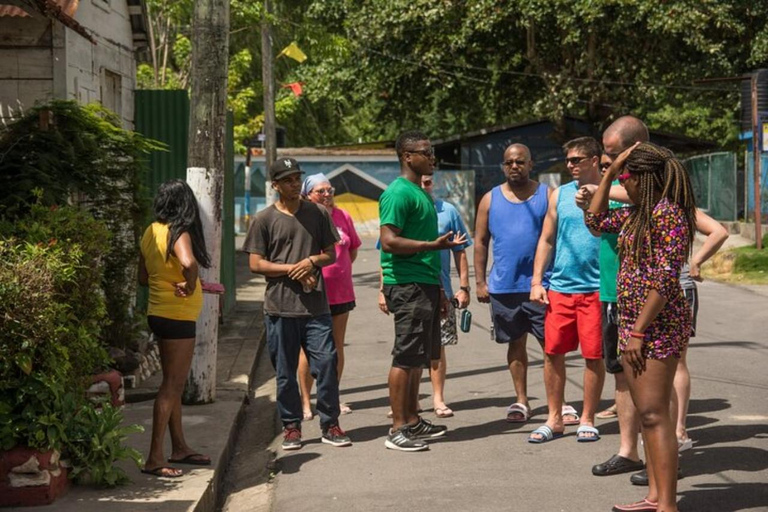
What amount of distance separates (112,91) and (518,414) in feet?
22.3

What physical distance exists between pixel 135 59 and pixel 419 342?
313 inches

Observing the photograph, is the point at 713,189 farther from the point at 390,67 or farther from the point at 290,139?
the point at 290,139

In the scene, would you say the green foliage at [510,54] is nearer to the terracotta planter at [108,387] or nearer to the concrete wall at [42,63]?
the concrete wall at [42,63]

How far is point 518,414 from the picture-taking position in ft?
27.1

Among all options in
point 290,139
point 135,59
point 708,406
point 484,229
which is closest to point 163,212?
point 484,229

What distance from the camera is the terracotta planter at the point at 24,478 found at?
18.4 feet

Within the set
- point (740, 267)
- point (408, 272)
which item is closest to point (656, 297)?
point (408, 272)

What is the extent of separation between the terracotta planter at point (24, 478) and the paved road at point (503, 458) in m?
1.31

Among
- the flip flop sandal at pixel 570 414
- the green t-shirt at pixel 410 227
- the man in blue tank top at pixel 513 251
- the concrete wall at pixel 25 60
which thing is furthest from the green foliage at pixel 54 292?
the concrete wall at pixel 25 60

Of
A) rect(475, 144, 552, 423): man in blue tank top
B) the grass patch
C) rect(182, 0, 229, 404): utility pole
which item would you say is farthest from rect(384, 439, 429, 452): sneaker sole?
the grass patch

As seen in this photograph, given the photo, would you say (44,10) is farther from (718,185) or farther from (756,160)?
(718,185)

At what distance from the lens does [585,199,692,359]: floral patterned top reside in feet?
17.5

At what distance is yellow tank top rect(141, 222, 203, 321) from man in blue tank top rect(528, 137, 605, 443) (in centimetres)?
238

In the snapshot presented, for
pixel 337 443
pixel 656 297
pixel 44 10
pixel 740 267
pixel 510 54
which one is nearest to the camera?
pixel 656 297
